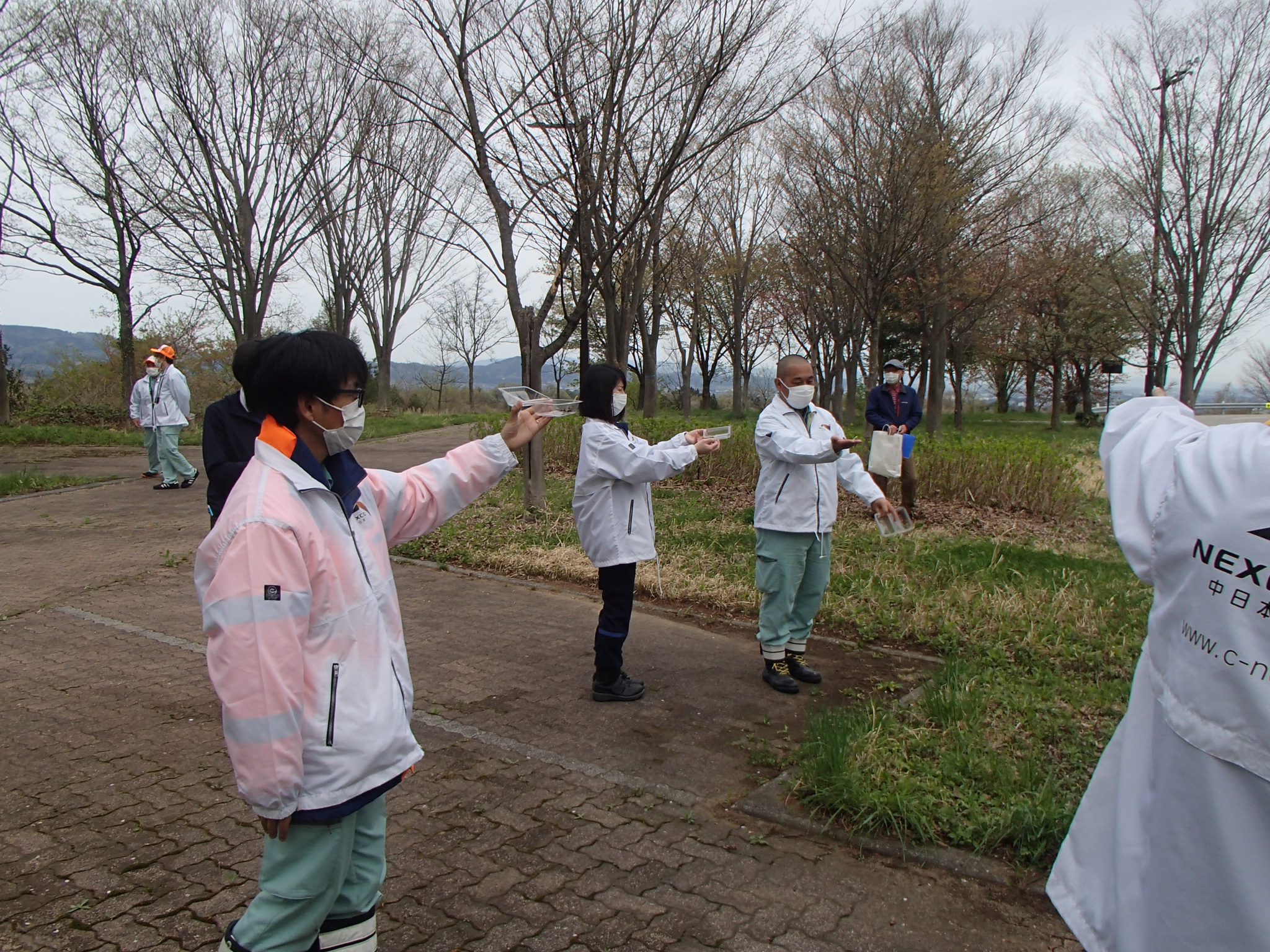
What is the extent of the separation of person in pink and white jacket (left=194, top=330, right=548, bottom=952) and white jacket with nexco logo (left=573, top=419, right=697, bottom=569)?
2.20 meters

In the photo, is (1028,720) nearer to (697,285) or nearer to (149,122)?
(149,122)

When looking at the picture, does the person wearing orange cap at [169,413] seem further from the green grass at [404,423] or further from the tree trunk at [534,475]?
the green grass at [404,423]

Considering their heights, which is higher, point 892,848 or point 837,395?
point 837,395

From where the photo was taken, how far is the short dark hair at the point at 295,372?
208 cm

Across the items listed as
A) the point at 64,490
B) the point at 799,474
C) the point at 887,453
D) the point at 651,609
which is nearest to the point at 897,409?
the point at 887,453

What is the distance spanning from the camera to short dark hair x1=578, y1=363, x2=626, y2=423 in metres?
4.53

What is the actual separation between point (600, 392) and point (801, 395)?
113 centimetres

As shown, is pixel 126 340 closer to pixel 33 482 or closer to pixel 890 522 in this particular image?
pixel 33 482

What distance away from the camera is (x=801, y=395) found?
15.9 feet

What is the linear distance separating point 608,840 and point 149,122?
58.1 ft

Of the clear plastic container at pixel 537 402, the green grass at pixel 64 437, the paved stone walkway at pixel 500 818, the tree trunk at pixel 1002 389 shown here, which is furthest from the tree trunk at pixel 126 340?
the tree trunk at pixel 1002 389

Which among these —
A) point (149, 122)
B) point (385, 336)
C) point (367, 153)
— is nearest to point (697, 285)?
point (385, 336)

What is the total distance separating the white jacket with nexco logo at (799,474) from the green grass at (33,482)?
35.4ft

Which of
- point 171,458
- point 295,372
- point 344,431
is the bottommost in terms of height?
point 171,458
